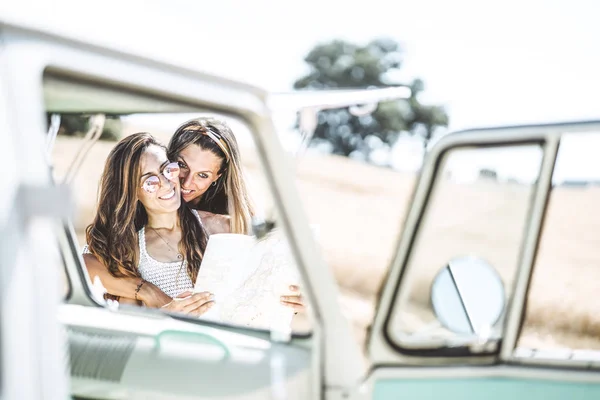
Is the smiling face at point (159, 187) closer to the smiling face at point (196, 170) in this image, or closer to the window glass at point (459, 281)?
the smiling face at point (196, 170)

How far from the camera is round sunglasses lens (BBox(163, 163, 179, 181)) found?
3.12m

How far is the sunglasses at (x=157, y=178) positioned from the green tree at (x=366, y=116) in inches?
1311

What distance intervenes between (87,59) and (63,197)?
0.28m

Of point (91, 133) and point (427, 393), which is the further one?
point (91, 133)

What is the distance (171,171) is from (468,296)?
1.62 meters

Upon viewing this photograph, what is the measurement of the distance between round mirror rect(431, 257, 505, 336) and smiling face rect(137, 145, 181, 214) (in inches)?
61.1

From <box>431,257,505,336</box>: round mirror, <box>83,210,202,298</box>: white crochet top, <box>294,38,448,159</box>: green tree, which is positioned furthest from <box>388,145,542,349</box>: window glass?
<box>294,38,448,159</box>: green tree

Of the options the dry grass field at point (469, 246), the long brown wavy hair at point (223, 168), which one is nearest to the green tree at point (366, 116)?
the dry grass field at point (469, 246)

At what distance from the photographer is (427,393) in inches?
66.8

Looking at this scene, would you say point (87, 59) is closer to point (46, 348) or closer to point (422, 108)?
point (46, 348)

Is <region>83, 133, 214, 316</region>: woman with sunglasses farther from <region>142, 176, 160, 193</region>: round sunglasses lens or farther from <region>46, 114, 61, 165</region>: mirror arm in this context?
<region>46, 114, 61, 165</region>: mirror arm

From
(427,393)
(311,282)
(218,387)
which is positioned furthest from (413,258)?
(218,387)

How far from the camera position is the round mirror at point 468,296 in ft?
Result: 6.14

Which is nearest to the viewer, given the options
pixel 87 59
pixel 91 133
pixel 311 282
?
pixel 87 59
